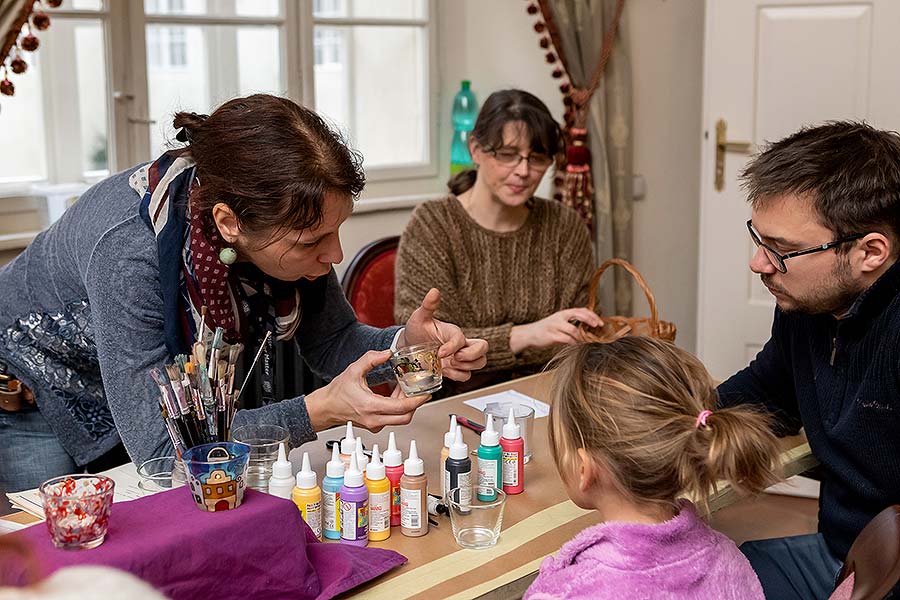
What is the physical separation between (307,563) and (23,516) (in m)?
0.49

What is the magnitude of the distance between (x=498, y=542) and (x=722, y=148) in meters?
2.33

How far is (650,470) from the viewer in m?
1.41

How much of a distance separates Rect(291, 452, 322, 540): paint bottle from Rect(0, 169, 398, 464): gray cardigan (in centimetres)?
19

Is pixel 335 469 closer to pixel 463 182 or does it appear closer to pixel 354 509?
pixel 354 509

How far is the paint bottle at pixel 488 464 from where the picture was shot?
1.71 metres

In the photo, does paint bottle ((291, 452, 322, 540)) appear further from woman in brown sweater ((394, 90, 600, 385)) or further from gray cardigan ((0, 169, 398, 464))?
woman in brown sweater ((394, 90, 600, 385))

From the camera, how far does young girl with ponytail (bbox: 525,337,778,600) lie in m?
1.38

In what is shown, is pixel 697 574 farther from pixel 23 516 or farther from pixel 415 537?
pixel 23 516

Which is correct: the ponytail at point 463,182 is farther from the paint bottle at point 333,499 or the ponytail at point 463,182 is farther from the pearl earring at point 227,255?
the paint bottle at point 333,499

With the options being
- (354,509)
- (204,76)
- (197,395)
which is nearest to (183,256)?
(197,395)

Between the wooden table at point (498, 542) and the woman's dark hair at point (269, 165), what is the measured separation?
0.46 metres

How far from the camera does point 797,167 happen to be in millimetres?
1836

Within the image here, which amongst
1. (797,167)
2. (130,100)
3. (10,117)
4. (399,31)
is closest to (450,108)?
(399,31)

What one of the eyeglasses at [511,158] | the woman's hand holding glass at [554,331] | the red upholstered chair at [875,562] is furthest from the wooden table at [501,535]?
the eyeglasses at [511,158]
